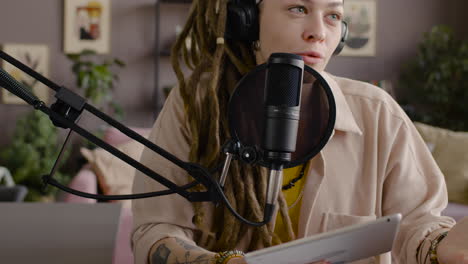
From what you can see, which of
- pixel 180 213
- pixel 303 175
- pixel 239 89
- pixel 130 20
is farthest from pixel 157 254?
pixel 130 20

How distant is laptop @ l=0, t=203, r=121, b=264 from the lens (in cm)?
96

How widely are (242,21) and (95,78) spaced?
336 cm

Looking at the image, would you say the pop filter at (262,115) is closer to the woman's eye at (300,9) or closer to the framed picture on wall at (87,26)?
the woman's eye at (300,9)

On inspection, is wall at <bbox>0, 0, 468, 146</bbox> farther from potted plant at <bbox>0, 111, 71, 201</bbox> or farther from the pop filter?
the pop filter

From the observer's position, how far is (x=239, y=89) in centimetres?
63

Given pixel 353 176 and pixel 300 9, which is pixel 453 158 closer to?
pixel 353 176

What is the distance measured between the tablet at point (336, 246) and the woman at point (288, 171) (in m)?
0.39

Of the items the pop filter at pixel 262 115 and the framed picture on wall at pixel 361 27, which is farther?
the framed picture on wall at pixel 361 27

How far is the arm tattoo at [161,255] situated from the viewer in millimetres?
957

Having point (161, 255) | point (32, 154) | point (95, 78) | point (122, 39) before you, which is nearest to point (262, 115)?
point (161, 255)

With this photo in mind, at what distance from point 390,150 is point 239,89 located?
617 mm

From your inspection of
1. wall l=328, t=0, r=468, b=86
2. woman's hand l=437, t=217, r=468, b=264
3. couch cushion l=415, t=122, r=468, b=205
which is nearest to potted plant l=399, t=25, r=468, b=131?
wall l=328, t=0, r=468, b=86

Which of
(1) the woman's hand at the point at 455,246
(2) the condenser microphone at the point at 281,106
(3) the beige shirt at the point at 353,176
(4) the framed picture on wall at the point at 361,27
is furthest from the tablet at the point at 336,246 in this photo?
(4) the framed picture on wall at the point at 361,27

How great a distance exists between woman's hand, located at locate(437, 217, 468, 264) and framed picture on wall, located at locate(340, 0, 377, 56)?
405 centimetres
